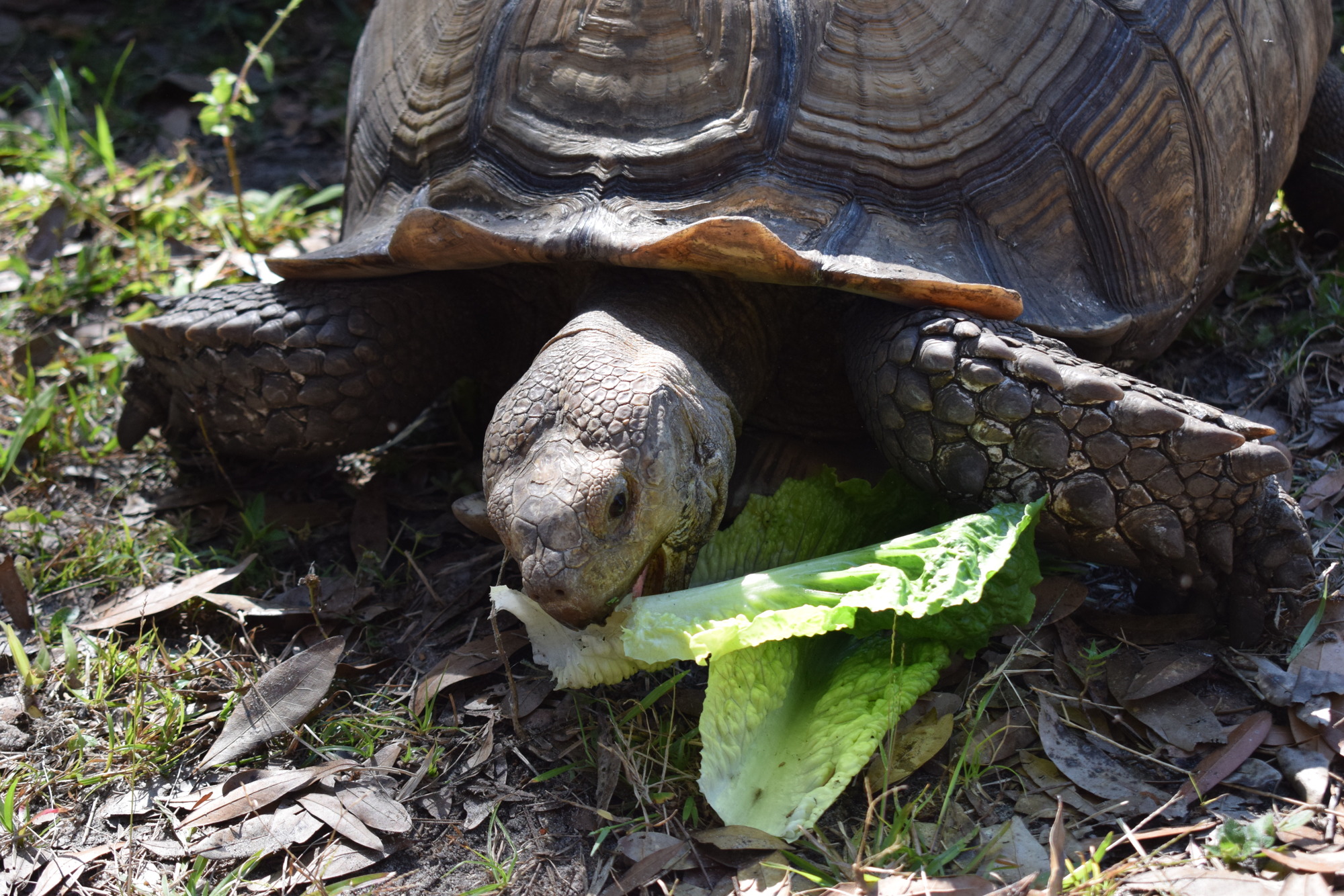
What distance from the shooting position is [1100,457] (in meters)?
2.41

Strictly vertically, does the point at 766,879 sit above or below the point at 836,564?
below

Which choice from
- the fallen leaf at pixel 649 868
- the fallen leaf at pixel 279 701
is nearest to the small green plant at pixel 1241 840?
the fallen leaf at pixel 649 868

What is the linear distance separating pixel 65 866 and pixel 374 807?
654 mm

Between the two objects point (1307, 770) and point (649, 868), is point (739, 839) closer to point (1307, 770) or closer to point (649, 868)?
point (649, 868)

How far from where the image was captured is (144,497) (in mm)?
3582

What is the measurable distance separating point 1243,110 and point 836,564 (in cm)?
191

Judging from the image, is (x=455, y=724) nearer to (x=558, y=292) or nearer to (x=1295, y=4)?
(x=558, y=292)

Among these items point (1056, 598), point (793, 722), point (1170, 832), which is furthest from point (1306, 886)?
point (793, 722)

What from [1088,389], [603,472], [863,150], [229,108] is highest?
[863,150]

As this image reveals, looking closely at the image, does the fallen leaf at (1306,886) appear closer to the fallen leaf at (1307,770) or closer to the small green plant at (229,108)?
the fallen leaf at (1307,770)

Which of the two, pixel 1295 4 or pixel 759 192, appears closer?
pixel 759 192

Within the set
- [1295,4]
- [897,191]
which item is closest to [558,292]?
[897,191]

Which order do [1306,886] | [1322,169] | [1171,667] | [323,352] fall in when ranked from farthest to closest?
1. [1322,169]
2. [323,352]
3. [1171,667]
4. [1306,886]

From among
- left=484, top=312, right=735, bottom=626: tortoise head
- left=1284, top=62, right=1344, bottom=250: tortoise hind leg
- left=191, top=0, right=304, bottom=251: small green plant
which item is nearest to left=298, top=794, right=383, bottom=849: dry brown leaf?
left=484, top=312, right=735, bottom=626: tortoise head
